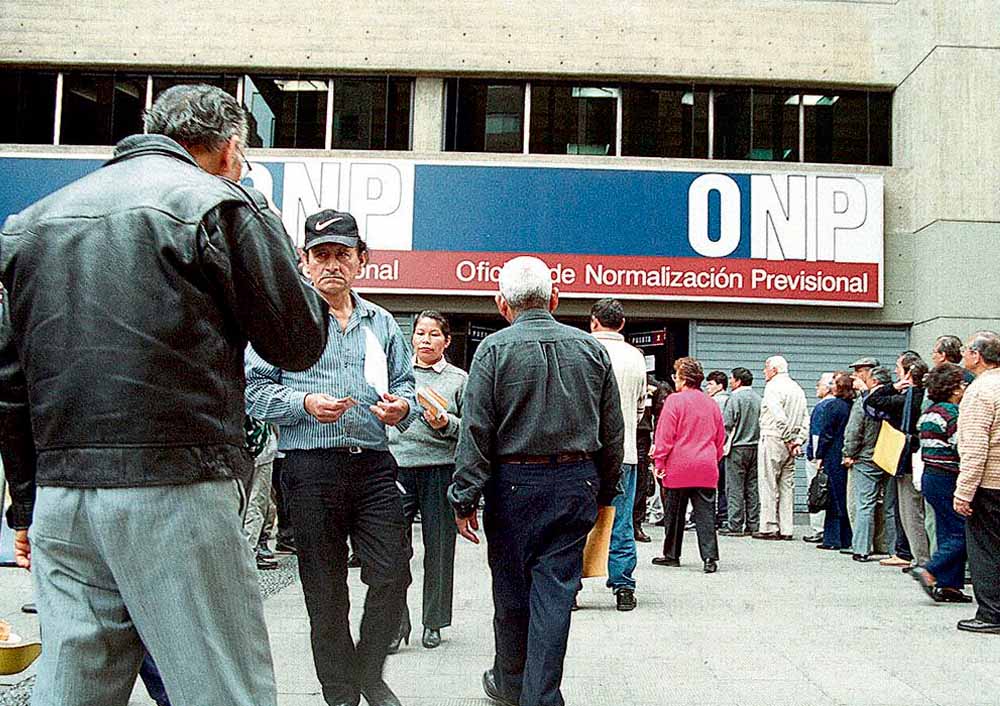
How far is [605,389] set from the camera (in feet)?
16.0

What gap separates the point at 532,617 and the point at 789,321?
1292 cm

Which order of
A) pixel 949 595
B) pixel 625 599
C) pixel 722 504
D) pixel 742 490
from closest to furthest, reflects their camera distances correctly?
pixel 625 599 < pixel 949 595 < pixel 742 490 < pixel 722 504

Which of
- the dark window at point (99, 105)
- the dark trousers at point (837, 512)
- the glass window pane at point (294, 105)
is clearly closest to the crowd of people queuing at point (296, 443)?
the dark trousers at point (837, 512)

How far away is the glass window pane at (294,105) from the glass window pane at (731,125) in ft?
19.5

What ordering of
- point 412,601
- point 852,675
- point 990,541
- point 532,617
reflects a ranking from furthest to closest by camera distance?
point 412,601, point 990,541, point 852,675, point 532,617

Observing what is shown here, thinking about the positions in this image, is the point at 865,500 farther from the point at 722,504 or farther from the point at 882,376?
the point at 722,504

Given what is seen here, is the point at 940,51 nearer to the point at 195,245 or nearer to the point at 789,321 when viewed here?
the point at 789,321

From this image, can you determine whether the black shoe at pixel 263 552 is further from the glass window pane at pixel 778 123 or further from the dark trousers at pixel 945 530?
the glass window pane at pixel 778 123

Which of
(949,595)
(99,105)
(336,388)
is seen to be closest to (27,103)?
(99,105)

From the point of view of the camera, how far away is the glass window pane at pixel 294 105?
16953mm

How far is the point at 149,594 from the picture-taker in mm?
2355

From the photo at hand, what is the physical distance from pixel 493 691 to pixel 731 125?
43.9 feet

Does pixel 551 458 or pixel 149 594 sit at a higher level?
pixel 551 458

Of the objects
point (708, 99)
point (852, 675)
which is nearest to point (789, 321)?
point (708, 99)
